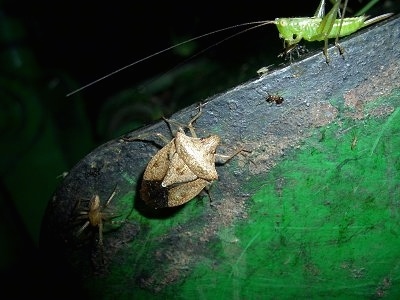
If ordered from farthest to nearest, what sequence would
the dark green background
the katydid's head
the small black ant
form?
the dark green background, the katydid's head, the small black ant

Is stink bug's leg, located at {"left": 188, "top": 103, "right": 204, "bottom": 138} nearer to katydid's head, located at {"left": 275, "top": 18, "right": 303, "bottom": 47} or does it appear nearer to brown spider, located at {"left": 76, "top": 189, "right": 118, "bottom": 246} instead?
brown spider, located at {"left": 76, "top": 189, "right": 118, "bottom": 246}

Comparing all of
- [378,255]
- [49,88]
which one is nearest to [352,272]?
[378,255]

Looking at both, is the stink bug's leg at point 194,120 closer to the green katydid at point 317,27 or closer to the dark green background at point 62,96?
the green katydid at point 317,27

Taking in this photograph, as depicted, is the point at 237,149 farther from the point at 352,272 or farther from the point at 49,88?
the point at 49,88

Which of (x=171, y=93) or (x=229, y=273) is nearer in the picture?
(x=229, y=273)

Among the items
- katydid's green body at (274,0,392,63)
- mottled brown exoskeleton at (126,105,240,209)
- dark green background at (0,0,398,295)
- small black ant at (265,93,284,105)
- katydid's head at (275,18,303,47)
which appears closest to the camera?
small black ant at (265,93,284,105)

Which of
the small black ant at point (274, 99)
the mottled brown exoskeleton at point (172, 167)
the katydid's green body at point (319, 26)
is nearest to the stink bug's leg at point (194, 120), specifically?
the mottled brown exoskeleton at point (172, 167)

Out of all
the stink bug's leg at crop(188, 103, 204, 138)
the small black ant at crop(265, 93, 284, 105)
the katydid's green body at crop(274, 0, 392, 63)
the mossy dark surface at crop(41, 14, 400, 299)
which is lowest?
the mossy dark surface at crop(41, 14, 400, 299)

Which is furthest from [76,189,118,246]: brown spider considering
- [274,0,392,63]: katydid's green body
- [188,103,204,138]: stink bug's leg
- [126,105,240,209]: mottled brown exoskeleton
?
[274,0,392,63]: katydid's green body
